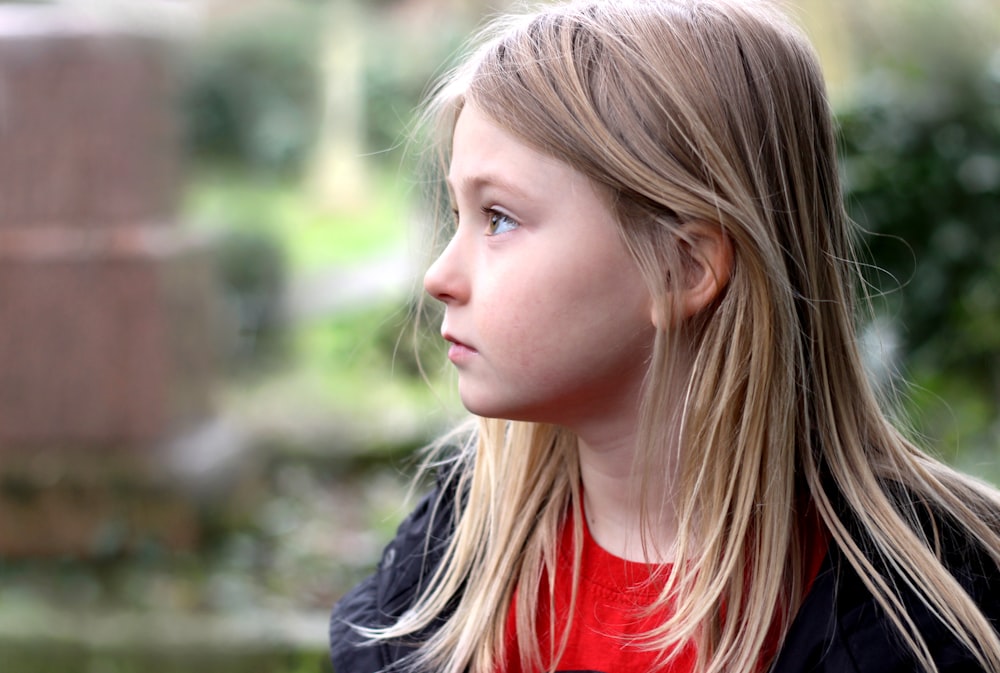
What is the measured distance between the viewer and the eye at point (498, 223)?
1614mm

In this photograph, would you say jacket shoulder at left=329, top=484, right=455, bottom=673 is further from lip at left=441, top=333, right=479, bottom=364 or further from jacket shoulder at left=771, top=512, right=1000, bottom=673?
jacket shoulder at left=771, top=512, right=1000, bottom=673

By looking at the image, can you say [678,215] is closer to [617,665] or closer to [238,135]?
[617,665]

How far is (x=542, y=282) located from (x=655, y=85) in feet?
1.07

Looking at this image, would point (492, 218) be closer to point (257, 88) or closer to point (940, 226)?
point (940, 226)

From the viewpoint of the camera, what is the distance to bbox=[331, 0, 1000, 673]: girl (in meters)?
1.55

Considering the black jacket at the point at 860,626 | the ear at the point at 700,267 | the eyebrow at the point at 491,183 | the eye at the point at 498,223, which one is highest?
the eyebrow at the point at 491,183

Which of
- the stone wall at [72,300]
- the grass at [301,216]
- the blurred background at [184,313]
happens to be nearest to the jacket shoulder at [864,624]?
the blurred background at [184,313]

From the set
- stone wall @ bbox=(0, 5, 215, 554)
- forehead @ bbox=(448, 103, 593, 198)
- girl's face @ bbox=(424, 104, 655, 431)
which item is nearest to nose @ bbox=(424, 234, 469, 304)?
girl's face @ bbox=(424, 104, 655, 431)

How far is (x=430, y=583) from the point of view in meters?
1.92

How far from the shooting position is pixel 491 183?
1604mm

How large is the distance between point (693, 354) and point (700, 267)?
0.47 ft

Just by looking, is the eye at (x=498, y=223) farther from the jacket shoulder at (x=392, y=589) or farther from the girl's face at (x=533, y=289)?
the jacket shoulder at (x=392, y=589)

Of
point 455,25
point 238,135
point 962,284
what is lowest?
point 962,284

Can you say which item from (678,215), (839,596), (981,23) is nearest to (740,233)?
(678,215)
